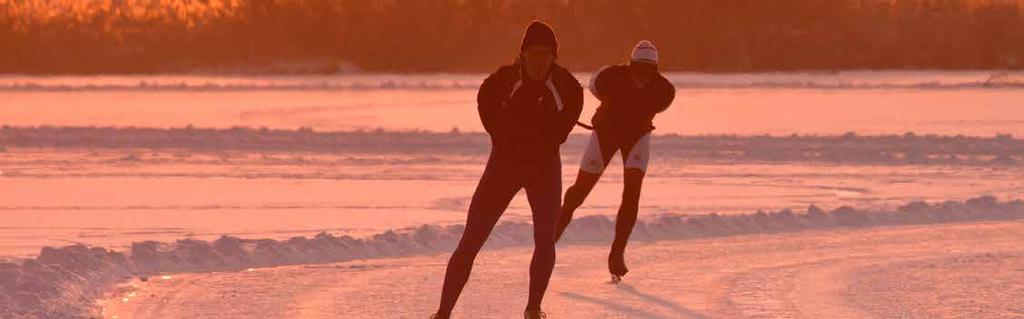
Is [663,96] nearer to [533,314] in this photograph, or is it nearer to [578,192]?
[578,192]

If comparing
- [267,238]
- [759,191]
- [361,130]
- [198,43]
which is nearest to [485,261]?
[267,238]

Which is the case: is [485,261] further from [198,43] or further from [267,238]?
[198,43]

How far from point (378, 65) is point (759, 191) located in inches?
1745

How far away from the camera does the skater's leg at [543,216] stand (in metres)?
10.0

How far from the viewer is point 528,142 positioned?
32.5 feet

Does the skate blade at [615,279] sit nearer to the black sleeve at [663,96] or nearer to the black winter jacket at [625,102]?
the black winter jacket at [625,102]

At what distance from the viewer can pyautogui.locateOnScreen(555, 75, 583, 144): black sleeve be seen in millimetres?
9852

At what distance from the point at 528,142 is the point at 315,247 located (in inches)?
178

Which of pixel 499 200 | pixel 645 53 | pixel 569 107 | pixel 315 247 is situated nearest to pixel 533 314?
pixel 499 200

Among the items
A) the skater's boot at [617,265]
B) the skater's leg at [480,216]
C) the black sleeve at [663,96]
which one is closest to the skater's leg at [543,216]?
the skater's leg at [480,216]

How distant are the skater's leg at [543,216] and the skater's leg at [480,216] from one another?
0.11m

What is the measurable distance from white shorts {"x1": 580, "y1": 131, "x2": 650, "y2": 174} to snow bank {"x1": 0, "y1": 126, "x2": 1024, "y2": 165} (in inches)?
481

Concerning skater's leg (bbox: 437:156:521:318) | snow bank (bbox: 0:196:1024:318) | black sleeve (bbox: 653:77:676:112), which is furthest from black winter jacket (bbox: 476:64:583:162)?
black sleeve (bbox: 653:77:676:112)

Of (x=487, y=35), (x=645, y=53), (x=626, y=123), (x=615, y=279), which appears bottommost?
(x=615, y=279)
